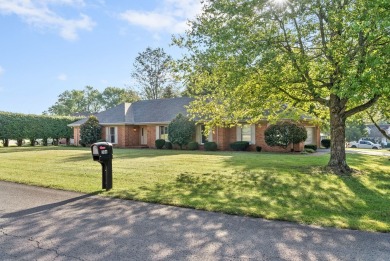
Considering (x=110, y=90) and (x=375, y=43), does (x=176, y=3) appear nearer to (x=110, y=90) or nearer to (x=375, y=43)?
(x=375, y=43)

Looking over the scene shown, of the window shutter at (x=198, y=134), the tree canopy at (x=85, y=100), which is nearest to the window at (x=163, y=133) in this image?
the window shutter at (x=198, y=134)

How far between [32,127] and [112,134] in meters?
10.3

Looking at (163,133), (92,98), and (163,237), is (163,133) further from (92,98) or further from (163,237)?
(92,98)

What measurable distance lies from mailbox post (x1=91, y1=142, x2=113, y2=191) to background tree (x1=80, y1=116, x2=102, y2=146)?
24241 mm

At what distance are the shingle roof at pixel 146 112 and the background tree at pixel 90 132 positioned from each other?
0.88 m

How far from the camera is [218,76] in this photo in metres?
12.1

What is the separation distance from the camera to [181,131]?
25.9m

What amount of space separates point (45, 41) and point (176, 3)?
7753 millimetres

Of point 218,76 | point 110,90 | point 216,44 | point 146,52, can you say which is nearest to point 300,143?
point 218,76

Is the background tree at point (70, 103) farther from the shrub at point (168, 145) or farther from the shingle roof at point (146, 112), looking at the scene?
the shrub at point (168, 145)

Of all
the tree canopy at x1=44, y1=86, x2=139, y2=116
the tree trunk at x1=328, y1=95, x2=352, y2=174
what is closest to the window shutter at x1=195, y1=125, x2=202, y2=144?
the tree trunk at x1=328, y1=95, x2=352, y2=174

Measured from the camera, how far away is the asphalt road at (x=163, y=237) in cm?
407

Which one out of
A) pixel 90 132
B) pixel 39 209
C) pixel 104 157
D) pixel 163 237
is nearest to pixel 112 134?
pixel 90 132

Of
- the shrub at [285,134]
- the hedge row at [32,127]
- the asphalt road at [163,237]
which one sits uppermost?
the hedge row at [32,127]
